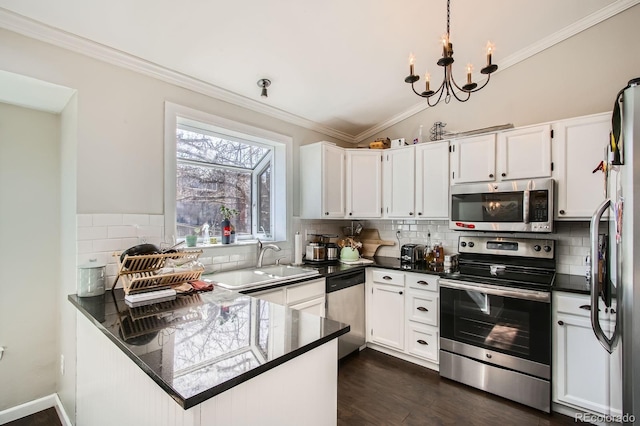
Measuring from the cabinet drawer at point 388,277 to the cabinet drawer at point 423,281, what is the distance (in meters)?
0.08

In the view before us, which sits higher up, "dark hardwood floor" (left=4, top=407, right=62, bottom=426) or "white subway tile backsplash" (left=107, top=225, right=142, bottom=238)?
"white subway tile backsplash" (left=107, top=225, right=142, bottom=238)

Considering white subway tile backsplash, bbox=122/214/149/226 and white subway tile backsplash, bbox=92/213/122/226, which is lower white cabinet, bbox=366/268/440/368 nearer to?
white subway tile backsplash, bbox=122/214/149/226

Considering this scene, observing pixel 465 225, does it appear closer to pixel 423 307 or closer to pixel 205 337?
pixel 423 307

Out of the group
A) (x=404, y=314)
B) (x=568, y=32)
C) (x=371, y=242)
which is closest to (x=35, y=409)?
(x=404, y=314)

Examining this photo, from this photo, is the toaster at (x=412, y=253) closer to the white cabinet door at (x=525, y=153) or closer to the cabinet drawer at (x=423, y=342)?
the cabinet drawer at (x=423, y=342)

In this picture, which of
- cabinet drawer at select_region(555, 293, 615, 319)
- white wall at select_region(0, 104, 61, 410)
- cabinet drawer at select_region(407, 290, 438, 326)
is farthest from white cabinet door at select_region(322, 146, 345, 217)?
white wall at select_region(0, 104, 61, 410)

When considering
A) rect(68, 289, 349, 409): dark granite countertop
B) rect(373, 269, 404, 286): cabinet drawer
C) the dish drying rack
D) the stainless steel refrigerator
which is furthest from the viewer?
rect(373, 269, 404, 286): cabinet drawer

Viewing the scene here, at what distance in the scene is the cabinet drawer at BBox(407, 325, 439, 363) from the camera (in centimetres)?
276

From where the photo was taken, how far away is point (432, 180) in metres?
3.09

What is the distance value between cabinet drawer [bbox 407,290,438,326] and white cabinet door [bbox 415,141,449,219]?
801 mm

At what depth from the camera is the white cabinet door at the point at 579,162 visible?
→ 225cm

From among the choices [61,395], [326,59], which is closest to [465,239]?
[326,59]

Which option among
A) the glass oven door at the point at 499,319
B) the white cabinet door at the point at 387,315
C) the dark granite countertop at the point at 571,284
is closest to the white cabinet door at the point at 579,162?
the dark granite countertop at the point at 571,284

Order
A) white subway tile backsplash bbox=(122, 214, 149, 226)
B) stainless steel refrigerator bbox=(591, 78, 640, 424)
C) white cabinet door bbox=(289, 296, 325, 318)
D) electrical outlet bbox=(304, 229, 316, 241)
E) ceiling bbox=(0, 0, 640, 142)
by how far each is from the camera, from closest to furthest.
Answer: stainless steel refrigerator bbox=(591, 78, 640, 424) < ceiling bbox=(0, 0, 640, 142) < white subway tile backsplash bbox=(122, 214, 149, 226) < white cabinet door bbox=(289, 296, 325, 318) < electrical outlet bbox=(304, 229, 316, 241)
